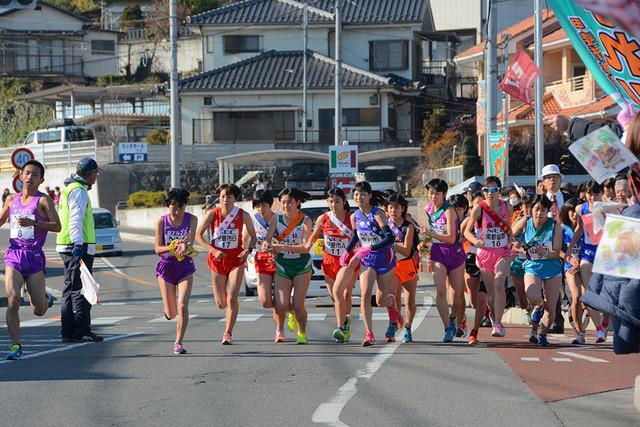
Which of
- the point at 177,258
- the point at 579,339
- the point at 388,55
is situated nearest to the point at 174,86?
the point at 388,55

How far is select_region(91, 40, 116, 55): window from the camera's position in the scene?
68688 mm

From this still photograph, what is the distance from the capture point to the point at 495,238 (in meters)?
13.4

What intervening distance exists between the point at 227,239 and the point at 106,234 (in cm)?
2338

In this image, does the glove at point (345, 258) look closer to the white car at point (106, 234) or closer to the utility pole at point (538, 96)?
the utility pole at point (538, 96)

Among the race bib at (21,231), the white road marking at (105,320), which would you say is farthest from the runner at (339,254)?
the white road marking at (105,320)

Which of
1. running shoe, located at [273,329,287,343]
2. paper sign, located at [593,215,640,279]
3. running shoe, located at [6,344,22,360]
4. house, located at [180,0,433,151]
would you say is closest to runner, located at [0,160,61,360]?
running shoe, located at [6,344,22,360]

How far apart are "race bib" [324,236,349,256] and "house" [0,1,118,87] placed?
56703 millimetres

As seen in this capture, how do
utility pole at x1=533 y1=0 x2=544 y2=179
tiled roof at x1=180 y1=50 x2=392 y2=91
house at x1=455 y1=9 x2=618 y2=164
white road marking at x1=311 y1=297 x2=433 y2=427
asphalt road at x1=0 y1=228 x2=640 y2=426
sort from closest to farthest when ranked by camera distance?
white road marking at x1=311 y1=297 x2=433 y2=427 → asphalt road at x1=0 y1=228 x2=640 y2=426 → utility pole at x1=533 y1=0 x2=544 y2=179 → house at x1=455 y1=9 x2=618 y2=164 → tiled roof at x1=180 y1=50 x2=392 y2=91

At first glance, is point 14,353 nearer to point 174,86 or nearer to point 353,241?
point 353,241

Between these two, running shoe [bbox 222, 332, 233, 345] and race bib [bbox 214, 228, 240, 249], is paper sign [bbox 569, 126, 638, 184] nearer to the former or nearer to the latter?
race bib [bbox 214, 228, 240, 249]

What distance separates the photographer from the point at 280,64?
58.4 metres

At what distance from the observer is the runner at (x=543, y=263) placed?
13.2 metres

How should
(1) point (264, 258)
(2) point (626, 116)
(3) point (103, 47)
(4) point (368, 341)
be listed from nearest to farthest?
1. (2) point (626, 116)
2. (4) point (368, 341)
3. (1) point (264, 258)
4. (3) point (103, 47)

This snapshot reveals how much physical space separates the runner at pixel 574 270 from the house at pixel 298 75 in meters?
41.3
